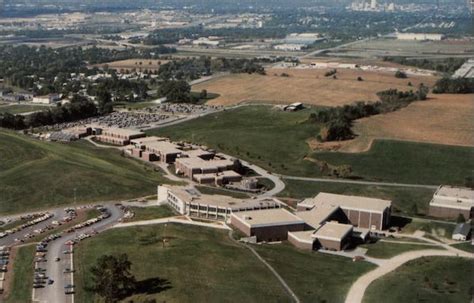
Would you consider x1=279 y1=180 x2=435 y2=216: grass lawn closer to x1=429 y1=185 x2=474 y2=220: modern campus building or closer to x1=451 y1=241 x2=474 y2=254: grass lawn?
x1=429 y1=185 x2=474 y2=220: modern campus building

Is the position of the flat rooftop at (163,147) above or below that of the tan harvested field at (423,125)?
below

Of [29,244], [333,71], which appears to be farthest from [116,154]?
[333,71]

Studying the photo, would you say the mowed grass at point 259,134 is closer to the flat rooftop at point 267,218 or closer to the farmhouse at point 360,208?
the farmhouse at point 360,208

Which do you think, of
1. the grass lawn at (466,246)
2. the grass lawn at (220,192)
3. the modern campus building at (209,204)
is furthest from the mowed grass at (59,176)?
the grass lawn at (466,246)

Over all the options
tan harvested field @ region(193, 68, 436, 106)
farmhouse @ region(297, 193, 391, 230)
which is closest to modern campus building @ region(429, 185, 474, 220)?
farmhouse @ region(297, 193, 391, 230)

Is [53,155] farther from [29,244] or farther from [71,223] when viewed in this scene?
[29,244]

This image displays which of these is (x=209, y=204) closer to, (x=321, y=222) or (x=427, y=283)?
(x=321, y=222)
